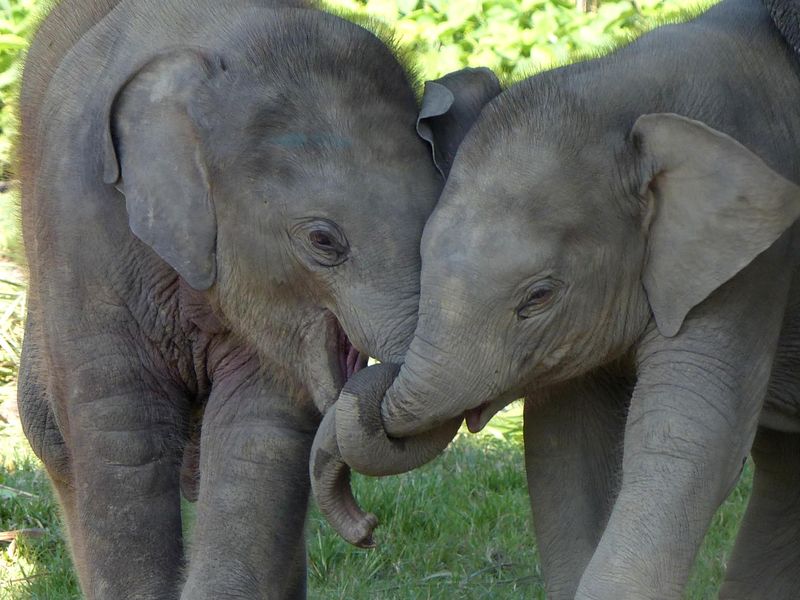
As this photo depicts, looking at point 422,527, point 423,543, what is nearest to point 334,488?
point 423,543

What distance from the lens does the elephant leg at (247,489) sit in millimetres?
3949

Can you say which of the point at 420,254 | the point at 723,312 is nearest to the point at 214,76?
the point at 420,254

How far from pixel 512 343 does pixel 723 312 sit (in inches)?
17.4

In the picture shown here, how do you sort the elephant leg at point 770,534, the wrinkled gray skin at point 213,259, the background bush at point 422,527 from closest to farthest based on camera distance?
1. the wrinkled gray skin at point 213,259
2. the elephant leg at point 770,534
3. the background bush at point 422,527

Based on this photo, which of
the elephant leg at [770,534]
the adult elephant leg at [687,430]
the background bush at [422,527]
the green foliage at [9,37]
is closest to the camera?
the adult elephant leg at [687,430]

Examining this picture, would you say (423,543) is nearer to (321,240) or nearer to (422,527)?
(422,527)

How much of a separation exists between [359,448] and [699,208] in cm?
85

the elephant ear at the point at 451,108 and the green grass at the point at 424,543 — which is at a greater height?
the elephant ear at the point at 451,108

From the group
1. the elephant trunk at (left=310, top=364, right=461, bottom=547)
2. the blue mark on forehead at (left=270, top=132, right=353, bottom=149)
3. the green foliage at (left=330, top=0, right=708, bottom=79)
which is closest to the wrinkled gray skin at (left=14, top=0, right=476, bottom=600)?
the blue mark on forehead at (left=270, top=132, right=353, bottom=149)

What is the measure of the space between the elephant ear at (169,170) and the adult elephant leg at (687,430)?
3.32ft

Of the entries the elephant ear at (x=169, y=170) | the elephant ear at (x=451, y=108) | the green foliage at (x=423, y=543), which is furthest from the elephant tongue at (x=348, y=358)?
the green foliage at (x=423, y=543)

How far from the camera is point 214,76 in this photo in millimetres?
3857

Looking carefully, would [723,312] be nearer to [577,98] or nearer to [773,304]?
[773,304]

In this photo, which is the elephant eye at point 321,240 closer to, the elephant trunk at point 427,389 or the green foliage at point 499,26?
the elephant trunk at point 427,389
